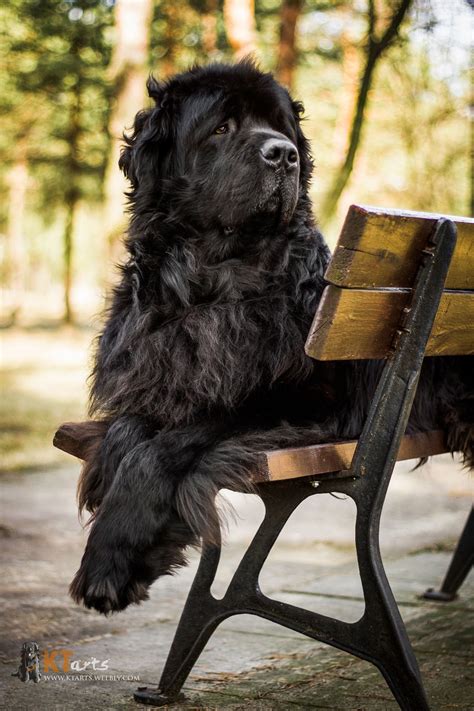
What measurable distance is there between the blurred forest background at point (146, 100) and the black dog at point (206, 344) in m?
0.41

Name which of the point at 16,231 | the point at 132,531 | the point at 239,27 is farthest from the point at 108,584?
the point at 16,231

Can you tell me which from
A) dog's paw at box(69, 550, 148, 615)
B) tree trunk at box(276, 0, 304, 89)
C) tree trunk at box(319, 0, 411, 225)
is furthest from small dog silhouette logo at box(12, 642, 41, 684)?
tree trunk at box(276, 0, 304, 89)

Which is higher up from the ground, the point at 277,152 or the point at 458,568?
the point at 277,152

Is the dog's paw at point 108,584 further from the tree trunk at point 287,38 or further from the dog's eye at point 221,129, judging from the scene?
the tree trunk at point 287,38

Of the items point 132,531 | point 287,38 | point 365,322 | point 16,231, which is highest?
point 287,38

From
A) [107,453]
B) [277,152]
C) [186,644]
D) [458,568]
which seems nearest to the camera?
[107,453]

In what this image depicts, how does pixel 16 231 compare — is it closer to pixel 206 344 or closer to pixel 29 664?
pixel 29 664

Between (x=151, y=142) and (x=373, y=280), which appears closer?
(x=373, y=280)

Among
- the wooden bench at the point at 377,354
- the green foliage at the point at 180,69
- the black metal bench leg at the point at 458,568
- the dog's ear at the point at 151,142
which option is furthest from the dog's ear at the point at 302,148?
the green foliage at the point at 180,69

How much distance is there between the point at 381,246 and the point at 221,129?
97 cm

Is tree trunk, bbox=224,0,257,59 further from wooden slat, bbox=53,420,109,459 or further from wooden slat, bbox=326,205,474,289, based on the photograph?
wooden slat, bbox=326,205,474,289

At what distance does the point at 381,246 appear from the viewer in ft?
7.70

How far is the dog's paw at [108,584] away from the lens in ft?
7.72

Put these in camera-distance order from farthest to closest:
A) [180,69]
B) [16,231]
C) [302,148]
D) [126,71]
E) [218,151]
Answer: [16,231]
[126,71]
[180,69]
[302,148]
[218,151]
